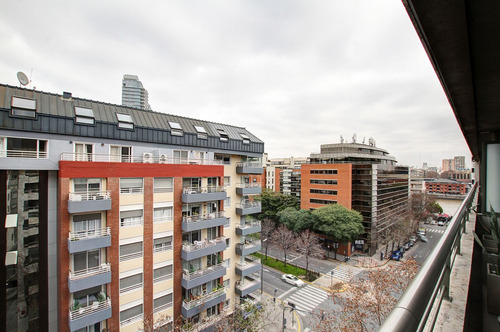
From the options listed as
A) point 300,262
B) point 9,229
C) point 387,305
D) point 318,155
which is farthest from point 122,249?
point 318,155

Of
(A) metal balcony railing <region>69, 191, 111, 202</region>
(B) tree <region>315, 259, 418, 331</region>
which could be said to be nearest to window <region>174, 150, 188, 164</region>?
(A) metal balcony railing <region>69, 191, 111, 202</region>

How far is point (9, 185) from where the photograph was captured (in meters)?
10.8

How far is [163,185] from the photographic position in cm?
1469

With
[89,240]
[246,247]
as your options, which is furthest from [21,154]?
[246,247]

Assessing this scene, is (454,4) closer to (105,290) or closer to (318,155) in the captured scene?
(105,290)

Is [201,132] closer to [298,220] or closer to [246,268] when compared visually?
[246,268]

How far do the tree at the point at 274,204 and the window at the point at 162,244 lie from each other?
89.8 ft

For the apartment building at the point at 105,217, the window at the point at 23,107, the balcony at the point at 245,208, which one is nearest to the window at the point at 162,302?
the apartment building at the point at 105,217

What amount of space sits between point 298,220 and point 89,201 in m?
29.4

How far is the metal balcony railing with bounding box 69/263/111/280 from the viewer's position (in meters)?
11.3

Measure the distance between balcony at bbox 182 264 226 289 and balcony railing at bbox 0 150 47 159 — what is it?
10.1 meters

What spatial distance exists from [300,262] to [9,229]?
30.0 m

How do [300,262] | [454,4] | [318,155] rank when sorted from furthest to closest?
[318,155], [300,262], [454,4]

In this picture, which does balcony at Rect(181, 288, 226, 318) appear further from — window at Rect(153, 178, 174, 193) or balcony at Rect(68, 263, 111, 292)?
window at Rect(153, 178, 174, 193)
